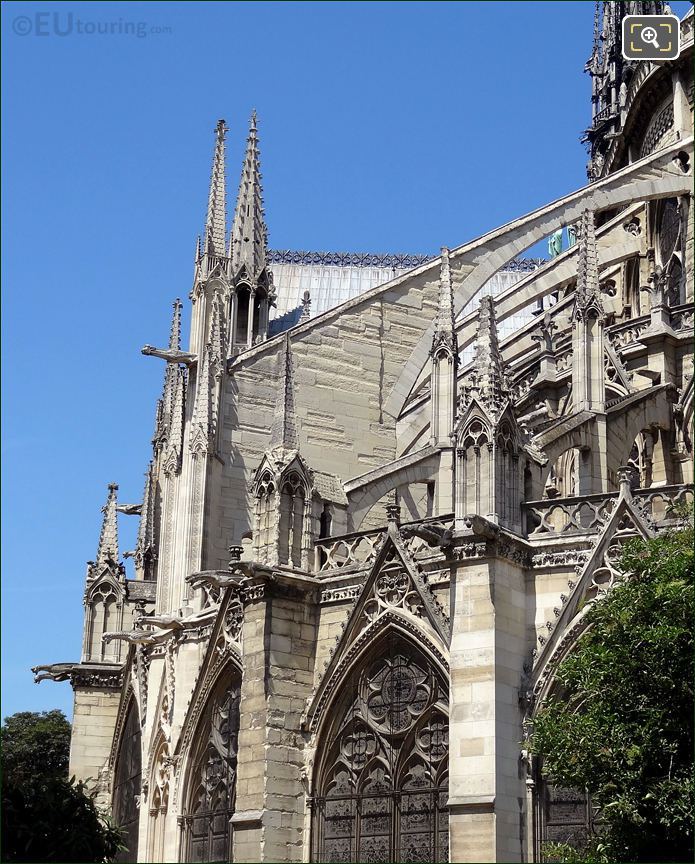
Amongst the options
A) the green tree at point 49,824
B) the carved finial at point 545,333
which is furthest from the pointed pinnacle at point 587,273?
the green tree at point 49,824

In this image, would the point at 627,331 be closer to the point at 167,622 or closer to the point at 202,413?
the point at 202,413

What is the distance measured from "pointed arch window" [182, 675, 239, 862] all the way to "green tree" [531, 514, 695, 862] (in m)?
6.72

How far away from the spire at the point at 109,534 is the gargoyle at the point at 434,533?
42.2 ft

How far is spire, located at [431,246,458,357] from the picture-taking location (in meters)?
25.5

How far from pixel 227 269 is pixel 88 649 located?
8.18 metres

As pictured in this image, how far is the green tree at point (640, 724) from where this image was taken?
16719 millimetres

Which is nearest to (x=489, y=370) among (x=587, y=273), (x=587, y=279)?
(x=587, y=279)

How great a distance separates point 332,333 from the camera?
1151 inches

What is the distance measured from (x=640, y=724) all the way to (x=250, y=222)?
21961mm

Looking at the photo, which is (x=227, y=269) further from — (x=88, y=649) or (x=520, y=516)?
(x=520, y=516)

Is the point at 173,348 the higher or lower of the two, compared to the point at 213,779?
higher

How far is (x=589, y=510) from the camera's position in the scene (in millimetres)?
20656

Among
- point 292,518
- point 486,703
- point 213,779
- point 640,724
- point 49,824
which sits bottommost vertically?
point 49,824

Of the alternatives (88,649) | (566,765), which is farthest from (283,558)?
(88,649)
